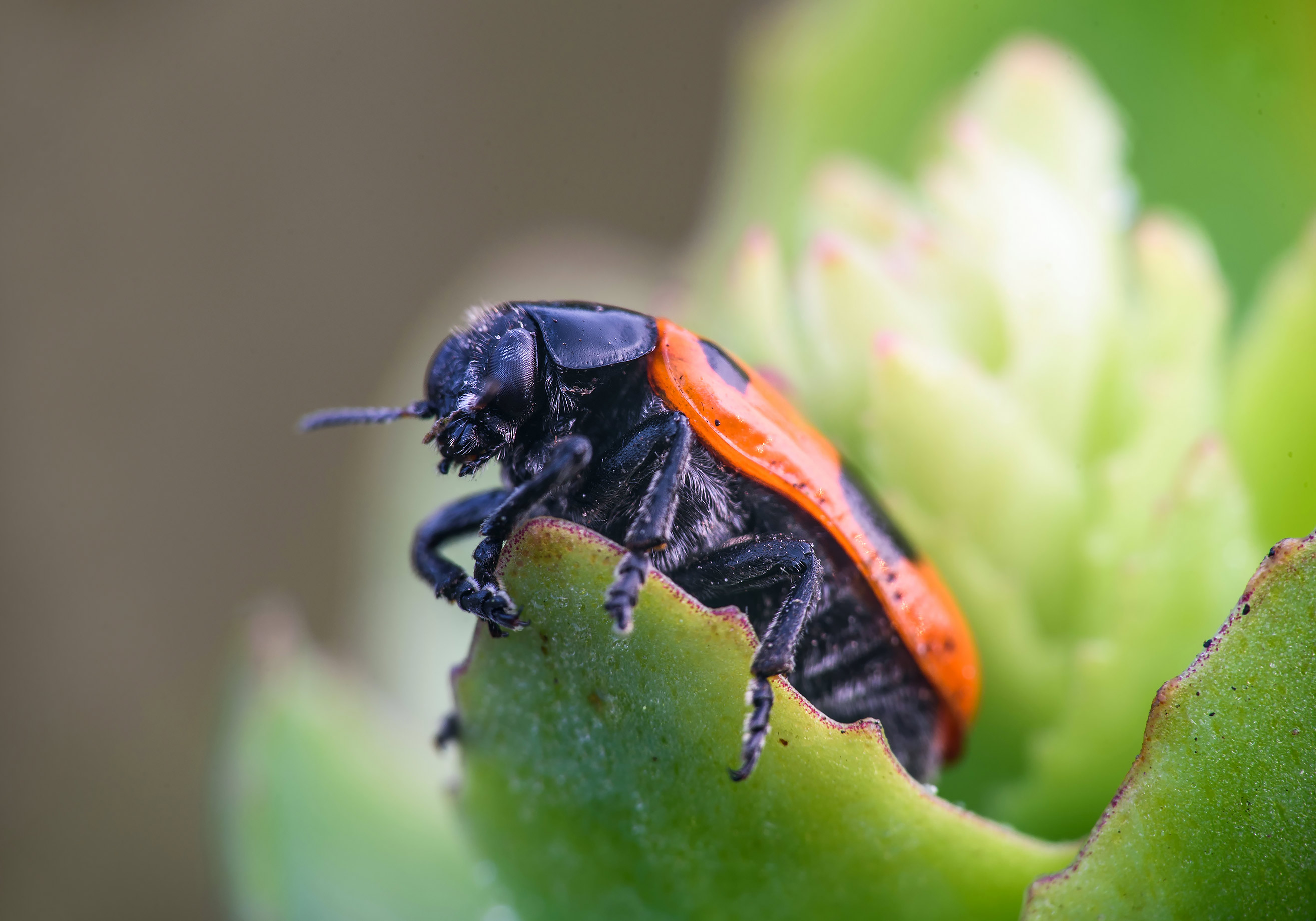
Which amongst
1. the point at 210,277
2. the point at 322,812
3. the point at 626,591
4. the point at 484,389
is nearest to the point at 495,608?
the point at 626,591

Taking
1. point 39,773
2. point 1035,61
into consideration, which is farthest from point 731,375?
point 39,773

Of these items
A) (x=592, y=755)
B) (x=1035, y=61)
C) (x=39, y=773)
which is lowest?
(x=39, y=773)

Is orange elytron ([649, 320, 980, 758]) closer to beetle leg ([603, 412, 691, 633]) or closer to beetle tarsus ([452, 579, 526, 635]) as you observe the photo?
beetle leg ([603, 412, 691, 633])

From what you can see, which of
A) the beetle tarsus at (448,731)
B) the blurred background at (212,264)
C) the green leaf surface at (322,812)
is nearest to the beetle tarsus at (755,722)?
the beetle tarsus at (448,731)

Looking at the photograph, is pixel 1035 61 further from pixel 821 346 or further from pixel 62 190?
pixel 62 190

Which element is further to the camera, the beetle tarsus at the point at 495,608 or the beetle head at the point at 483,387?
the beetle head at the point at 483,387

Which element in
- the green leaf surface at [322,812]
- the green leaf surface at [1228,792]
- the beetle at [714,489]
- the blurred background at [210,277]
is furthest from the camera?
the blurred background at [210,277]

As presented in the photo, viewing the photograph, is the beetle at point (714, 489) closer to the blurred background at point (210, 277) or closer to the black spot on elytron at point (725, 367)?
the black spot on elytron at point (725, 367)
